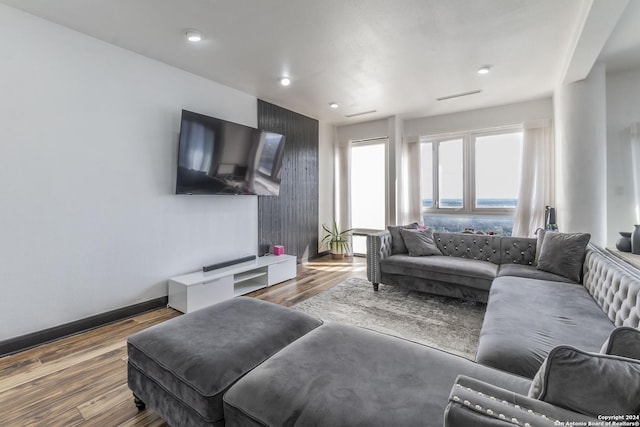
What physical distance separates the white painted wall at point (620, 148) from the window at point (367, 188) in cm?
306

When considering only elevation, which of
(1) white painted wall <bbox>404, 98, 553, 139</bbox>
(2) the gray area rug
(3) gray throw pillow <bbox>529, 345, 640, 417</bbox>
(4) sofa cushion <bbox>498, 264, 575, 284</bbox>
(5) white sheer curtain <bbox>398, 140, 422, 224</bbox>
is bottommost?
(2) the gray area rug

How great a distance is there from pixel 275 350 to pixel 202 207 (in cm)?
261

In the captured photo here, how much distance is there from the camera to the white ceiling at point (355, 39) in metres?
2.24

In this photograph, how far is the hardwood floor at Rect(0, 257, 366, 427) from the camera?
5.31ft

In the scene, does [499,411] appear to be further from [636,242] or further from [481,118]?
[481,118]

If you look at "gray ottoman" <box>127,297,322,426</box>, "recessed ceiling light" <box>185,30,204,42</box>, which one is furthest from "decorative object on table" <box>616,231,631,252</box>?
"recessed ceiling light" <box>185,30,204,42</box>

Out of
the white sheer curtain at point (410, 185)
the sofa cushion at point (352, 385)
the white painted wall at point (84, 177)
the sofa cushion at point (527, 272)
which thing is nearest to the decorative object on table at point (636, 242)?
the sofa cushion at point (527, 272)

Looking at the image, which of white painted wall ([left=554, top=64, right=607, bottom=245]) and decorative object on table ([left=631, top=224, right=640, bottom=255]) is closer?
decorative object on table ([left=631, top=224, right=640, bottom=255])

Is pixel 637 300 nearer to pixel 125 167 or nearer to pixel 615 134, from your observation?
pixel 615 134

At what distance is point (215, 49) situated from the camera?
113 inches

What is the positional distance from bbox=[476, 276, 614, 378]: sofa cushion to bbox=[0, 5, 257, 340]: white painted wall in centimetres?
312

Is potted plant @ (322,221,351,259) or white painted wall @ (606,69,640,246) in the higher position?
white painted wall @ (606,69,640,246)

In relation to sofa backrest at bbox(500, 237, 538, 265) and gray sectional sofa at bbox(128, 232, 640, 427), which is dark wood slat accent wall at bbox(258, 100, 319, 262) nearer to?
gray sectional sofa at bbox(128, 232, 640, 427)

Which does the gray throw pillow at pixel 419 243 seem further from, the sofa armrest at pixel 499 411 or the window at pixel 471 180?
the sofa armrest at pixel 499 411
